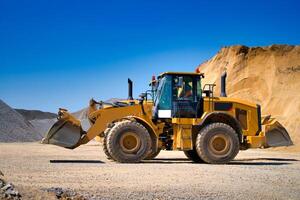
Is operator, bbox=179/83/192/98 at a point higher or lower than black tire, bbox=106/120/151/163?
higher

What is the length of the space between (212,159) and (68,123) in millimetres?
4613

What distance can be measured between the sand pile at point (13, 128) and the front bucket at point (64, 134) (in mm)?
27287

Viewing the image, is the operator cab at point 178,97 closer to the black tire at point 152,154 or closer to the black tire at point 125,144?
the black tire at point 125,144

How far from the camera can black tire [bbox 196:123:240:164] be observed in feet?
49.4

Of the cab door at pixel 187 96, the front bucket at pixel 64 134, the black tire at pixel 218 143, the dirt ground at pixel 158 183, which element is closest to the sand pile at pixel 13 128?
the front bucket at pixel 64 134

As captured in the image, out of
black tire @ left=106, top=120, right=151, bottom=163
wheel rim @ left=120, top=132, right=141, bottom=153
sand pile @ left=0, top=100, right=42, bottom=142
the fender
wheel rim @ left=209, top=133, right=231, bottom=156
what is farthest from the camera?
sand pile @ left=0, top=100, right=42, bottom=142

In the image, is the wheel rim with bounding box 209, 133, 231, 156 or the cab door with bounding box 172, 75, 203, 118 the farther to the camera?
the cab door with bounding box 172, 75, 203, 118

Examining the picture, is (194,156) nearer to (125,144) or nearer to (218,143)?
(218,143)

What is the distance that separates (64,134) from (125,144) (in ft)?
6.41

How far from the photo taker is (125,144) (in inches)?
585

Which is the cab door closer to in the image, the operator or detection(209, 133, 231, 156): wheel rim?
the operator

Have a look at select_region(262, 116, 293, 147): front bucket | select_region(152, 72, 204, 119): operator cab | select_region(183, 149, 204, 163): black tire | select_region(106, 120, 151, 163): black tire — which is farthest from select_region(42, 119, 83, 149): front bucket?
select_region(262, 116, 293, 147): front bucket

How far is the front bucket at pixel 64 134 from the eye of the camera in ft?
49.3

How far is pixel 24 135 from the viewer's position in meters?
44.9
